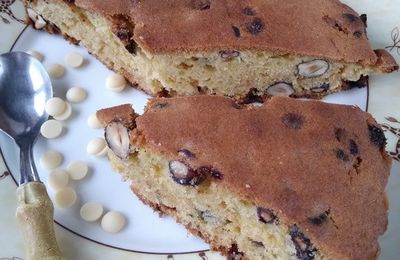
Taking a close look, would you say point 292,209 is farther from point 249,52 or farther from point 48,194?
point 48,194

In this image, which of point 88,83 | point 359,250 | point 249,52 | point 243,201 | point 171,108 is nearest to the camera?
point 359,250

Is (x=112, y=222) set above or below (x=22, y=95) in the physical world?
below

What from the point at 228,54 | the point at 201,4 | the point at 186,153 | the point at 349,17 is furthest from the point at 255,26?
the point at 186,153

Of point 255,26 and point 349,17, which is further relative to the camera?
point 349,17

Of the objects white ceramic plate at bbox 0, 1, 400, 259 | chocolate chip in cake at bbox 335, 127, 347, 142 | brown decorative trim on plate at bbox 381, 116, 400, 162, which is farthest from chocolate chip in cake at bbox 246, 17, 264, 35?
brown decorative trim on plate at bbox 381, 116, 400, 162

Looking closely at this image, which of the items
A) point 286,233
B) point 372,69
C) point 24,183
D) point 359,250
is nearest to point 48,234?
point 24,183

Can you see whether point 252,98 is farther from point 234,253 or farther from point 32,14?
point 32,14

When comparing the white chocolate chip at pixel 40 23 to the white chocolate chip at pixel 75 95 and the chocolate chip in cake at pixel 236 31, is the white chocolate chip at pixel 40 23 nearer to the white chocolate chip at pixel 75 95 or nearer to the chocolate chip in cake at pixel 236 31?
the white chocolate chip at pixel 75 95
